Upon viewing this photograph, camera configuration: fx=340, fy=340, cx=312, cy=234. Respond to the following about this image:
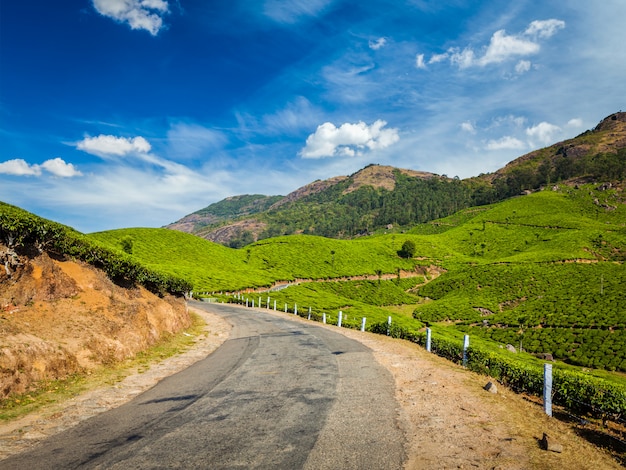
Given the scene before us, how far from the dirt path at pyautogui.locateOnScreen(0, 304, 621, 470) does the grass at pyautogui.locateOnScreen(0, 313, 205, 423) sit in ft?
1.36

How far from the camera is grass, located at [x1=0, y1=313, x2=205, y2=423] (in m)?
8.75

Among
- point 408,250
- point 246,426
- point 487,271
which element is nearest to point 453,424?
point 246,426

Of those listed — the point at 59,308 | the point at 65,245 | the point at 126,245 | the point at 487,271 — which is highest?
the point at 487,271

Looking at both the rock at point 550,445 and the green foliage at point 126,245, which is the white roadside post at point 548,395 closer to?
the rock at point 550,445

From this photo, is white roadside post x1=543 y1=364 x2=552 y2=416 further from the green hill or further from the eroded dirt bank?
the green hill

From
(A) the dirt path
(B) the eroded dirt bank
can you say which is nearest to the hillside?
(B) the eroded dirt bank

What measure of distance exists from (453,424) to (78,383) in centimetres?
1141

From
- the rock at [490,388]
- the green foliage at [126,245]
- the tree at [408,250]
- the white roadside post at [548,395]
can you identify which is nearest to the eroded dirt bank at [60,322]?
the rock at [490,388]

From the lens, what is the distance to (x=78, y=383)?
437 inches

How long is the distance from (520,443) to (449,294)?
3384 inches

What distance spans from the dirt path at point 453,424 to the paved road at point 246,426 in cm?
49

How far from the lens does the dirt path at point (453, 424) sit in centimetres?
636

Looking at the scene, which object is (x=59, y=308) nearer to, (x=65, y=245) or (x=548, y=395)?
(x=65, y=245)

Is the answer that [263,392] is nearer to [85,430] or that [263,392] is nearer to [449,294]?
[85,430]
